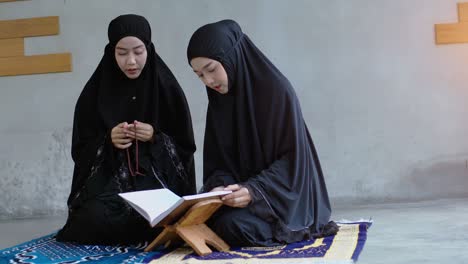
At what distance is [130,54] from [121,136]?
40cm

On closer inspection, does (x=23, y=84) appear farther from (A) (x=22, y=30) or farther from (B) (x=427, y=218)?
(B) (x=427, y=218)

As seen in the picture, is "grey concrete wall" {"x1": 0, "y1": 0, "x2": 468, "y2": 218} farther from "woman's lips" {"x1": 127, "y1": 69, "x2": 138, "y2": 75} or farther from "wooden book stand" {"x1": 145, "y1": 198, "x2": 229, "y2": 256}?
"wooden book stand" {"x1": 145, "y1": 198, "x2": 229, "y2": 256}

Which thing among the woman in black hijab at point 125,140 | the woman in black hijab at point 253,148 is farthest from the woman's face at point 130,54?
the woman in black hijab at point 253,148

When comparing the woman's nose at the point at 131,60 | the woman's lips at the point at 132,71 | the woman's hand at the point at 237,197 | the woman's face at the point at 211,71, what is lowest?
the woman's hand at the point at 237,197

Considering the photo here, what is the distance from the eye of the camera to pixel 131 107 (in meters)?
3.30

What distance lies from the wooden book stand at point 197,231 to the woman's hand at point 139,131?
570 millimetres

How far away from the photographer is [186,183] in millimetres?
3322

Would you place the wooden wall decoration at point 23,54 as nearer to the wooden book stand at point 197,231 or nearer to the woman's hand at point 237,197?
the wooden book stand at point 197,231

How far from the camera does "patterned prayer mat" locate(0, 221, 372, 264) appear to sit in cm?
244

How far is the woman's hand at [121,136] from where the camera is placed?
3.10m

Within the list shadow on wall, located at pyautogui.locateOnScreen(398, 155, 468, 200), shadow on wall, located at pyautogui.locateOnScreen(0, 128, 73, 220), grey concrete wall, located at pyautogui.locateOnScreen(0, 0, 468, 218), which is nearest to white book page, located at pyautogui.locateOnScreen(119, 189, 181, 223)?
grey concrete wall, located at pyautogui.locateOnScreen(0, 0, 468, 218)

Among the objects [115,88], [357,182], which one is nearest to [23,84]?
[115,88]

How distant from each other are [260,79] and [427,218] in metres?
1.56

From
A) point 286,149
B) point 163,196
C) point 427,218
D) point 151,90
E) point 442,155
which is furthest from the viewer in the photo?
point 442,155
